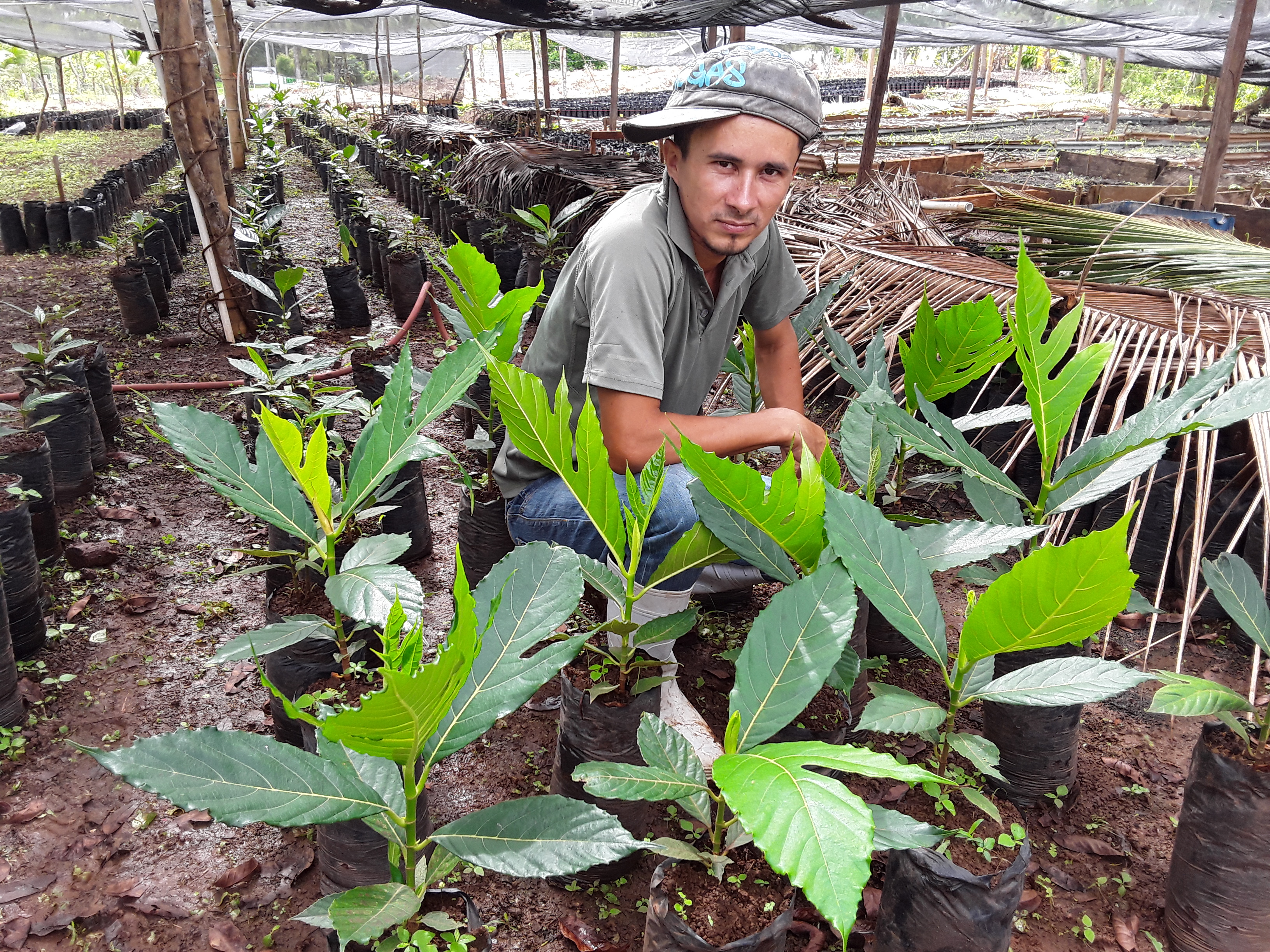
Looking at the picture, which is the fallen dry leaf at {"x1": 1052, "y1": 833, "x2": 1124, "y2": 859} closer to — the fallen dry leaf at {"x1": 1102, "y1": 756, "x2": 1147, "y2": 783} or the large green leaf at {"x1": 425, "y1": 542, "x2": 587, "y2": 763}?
the fallen dry leaf at {"x1": 1102, "y1": 756, "x2": 1147, "y2": 783}

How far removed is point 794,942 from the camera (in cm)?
120

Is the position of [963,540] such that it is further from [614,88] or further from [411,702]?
[614,88]

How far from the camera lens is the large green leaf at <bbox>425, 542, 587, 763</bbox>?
0.83m

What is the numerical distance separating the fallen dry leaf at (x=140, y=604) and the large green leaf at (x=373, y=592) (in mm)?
1163

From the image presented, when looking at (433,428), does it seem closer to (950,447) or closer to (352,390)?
(352,390)

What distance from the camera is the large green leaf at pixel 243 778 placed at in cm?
70

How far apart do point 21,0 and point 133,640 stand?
9.14 m

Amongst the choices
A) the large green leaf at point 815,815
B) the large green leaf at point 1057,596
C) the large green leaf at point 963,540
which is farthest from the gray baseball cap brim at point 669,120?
the large green leaf at point 815,815

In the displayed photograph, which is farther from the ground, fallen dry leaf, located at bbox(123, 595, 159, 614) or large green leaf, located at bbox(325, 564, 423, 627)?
large green leaf, located at bbox(325, 564, 423, 627)

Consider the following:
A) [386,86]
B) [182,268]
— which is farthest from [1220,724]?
[386,86]

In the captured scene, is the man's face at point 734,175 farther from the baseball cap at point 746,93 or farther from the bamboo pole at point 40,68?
the bamboo pole at point 40,68

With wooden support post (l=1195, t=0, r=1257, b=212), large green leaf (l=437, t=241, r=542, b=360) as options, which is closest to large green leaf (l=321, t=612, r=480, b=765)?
large green leaf (l=437, t=241, r=542, b=360)

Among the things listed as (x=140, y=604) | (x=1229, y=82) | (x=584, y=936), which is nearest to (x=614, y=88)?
(x=1229, y=82)

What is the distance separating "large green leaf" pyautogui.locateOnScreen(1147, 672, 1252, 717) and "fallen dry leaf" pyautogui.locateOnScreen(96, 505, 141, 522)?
2.47 meters
